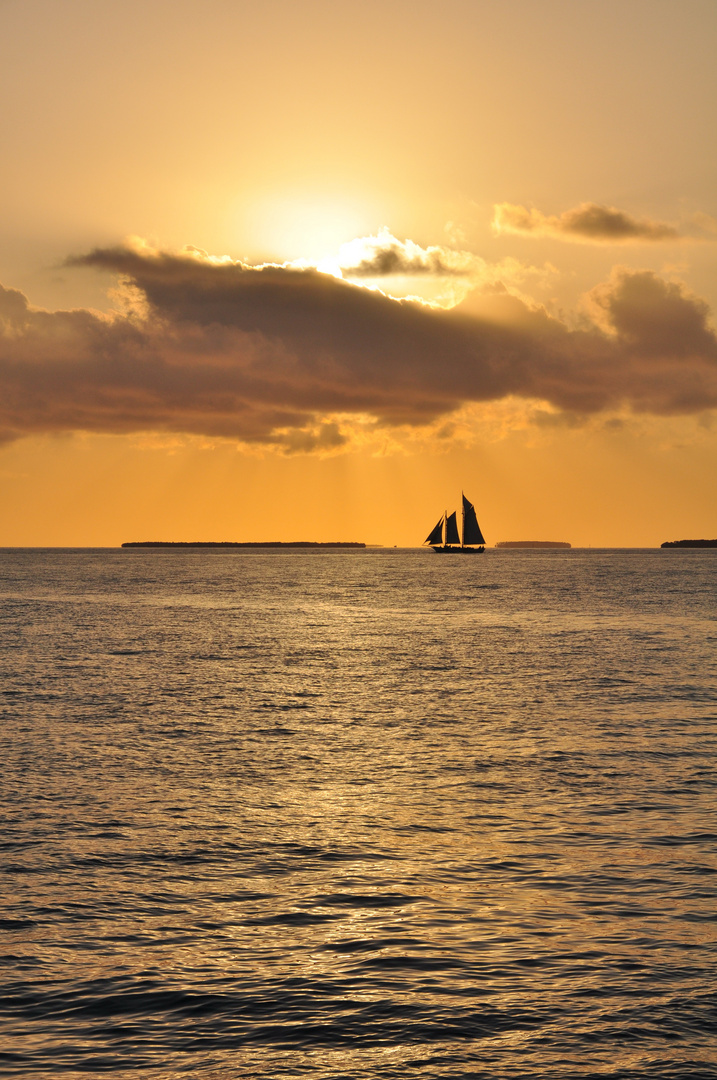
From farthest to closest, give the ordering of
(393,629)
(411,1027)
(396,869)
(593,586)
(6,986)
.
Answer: (593,586)
(393,629)
(396,869)
(6,986)
(411,1027)

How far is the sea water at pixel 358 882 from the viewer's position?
1256cm

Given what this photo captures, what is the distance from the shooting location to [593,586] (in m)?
178

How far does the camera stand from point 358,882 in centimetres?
1862

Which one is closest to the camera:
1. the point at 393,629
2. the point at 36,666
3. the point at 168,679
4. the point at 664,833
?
the point at 664,833

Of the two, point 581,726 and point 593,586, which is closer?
point 581,726

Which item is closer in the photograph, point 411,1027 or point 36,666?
point 411,1027

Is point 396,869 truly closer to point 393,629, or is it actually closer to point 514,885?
point 514,885

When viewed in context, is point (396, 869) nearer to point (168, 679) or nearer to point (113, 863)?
point (113, 863)

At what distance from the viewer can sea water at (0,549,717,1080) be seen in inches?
495

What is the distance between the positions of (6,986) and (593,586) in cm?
17063

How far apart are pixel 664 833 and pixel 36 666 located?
4417 centimetres

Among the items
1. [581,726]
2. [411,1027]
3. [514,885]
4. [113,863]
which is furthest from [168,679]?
[411,1027]

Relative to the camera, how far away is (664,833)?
22.0m

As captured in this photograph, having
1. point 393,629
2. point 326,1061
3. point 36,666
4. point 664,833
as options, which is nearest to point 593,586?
point 393,629
